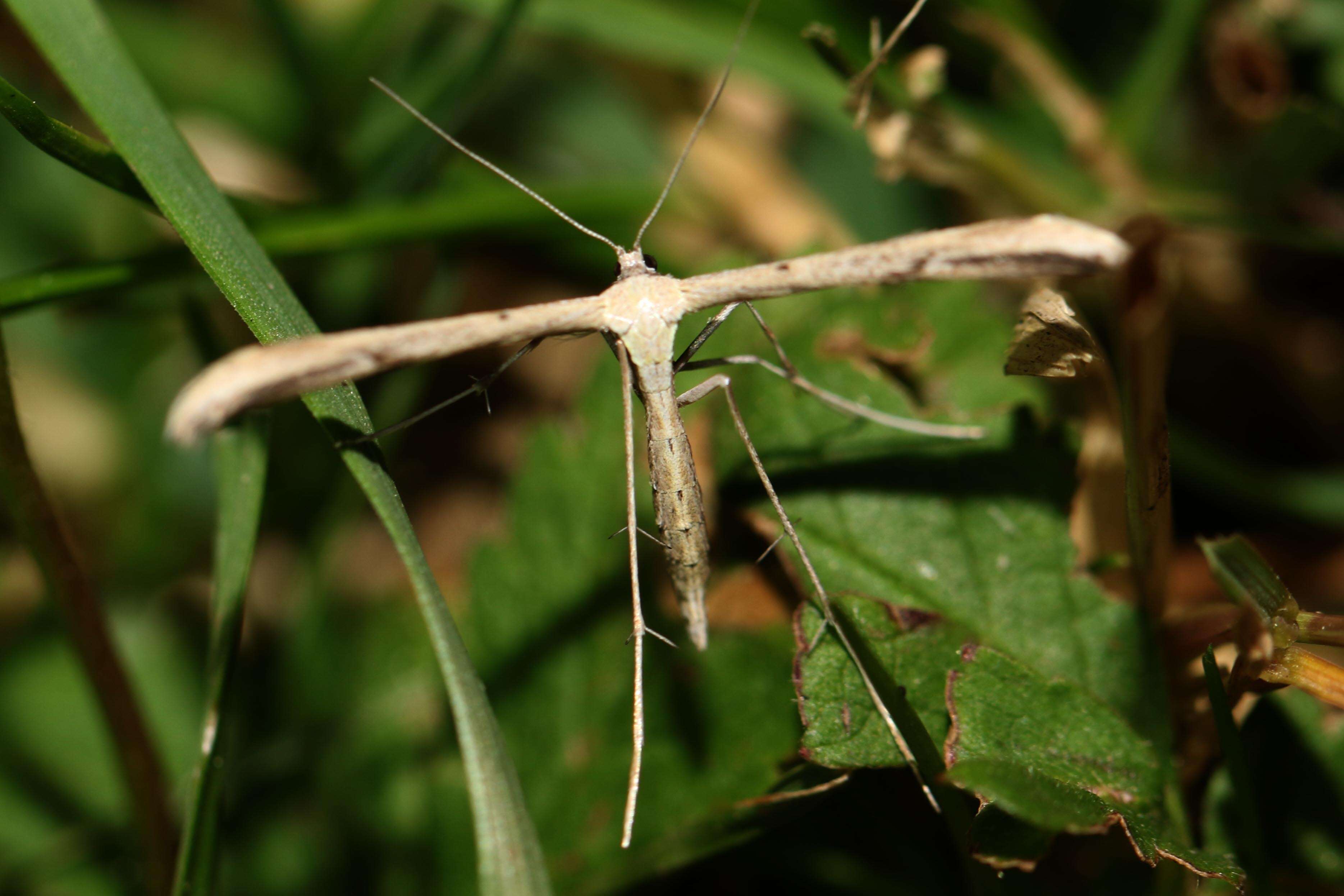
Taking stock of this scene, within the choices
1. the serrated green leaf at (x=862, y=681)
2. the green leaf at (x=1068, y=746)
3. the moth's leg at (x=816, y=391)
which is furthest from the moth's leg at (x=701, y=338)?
the green leaf at (x=1068, y=746)

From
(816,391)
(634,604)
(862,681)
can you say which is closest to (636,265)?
(816,391)

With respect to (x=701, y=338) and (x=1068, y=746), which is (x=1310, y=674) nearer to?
(x=1068, y=746)

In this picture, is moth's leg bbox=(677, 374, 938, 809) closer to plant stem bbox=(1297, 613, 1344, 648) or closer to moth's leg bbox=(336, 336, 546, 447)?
moth's leg bbox=(336, 336, 546, 447)

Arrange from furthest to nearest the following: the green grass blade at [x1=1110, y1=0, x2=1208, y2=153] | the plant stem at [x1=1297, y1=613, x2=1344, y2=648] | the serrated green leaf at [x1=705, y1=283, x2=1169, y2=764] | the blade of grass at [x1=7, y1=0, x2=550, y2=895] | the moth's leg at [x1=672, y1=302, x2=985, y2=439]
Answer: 1. the green grass blade at [x1=1110, y1=0, x2=1208, y2=153]
2. the moth's leg at [x1=672, y1=302, x2=985, y2=439]
3. the serrated green leaf at [x1=705, y1=283, x2=1169, y2=764]
4. the plant stem at [x1=1297, y1=613, x2=1344, y2=648]
5. the blade of grass at [x1=7, y1=0, x2=550, y2=895]

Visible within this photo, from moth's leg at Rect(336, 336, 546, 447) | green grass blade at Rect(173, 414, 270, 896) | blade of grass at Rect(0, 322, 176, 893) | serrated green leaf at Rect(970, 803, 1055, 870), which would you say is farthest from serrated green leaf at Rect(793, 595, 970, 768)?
blade of grass at Rect(0, 322, 176, 893)

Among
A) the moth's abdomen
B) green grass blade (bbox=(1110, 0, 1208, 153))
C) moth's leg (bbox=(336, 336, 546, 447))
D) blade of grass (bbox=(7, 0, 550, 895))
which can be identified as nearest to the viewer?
blade of grass (bbox=(7, 0, 550, 895))

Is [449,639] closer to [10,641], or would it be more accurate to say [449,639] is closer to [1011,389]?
[1011,389]
